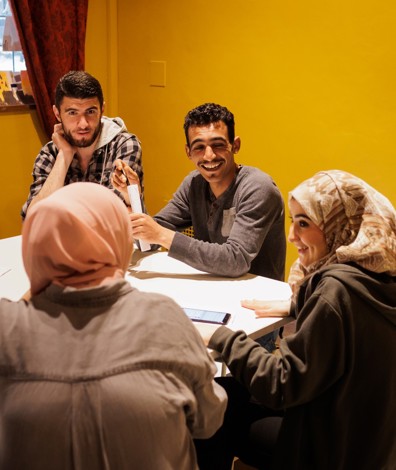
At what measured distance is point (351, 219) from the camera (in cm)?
158

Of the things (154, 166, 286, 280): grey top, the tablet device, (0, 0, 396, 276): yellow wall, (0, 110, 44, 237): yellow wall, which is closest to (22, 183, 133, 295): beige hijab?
the tablet device

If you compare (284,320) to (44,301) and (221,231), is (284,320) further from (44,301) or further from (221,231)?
(44,301)

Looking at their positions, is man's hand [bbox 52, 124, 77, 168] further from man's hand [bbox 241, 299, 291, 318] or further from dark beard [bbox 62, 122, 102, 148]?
man's hand [bbox 241, 299, 291, 318]

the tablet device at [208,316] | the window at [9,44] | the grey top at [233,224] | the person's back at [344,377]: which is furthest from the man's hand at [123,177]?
the window at [9,44]

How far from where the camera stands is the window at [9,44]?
148 inches

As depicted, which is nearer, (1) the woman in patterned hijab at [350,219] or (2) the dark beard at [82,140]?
(1) the woman in patterned hijab at [350,219]

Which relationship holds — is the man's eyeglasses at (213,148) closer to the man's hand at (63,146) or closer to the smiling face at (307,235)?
the man's hand at (63,146)

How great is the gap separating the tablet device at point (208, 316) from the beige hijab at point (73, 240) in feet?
2.21

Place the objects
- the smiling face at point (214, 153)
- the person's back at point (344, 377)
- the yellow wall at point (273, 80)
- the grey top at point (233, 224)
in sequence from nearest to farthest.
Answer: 1. the person's back at point (344, 377)
2. the grey top at point (233, 224)
3. the smiling face at point (214, 153)
4. the yellow wall at point (273, 80)

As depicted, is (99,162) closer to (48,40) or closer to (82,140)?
(82,140)

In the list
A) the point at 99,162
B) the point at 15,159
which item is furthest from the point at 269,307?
Answer: the point at 15,159

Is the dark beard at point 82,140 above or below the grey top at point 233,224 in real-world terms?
above

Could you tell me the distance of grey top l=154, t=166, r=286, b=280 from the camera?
228 centimetres

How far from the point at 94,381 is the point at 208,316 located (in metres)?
0.85
